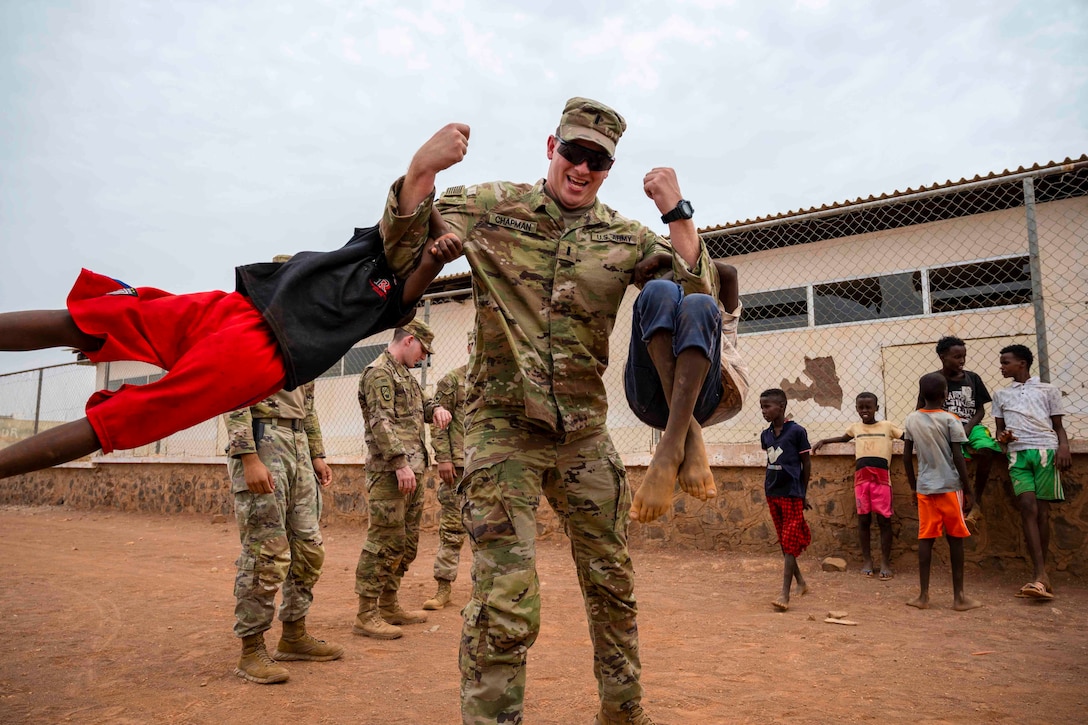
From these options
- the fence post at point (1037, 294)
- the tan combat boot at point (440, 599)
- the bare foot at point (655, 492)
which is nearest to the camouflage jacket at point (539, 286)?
the bare foot at point (655, 492)

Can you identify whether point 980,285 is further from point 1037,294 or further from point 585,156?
point 585,156

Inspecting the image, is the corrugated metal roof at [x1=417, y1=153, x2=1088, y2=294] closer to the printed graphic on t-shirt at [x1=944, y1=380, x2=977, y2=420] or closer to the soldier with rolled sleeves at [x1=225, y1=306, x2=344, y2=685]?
the printed graphic on t-shirt at [x1=944, y1=380, x2=977, y2=420]

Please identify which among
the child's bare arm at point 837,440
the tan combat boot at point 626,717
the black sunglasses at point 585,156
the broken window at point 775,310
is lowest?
the tan combat boot at point 626,717

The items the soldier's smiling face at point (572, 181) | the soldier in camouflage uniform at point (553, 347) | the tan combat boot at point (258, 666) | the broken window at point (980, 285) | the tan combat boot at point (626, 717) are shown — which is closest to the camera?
the soldier in camouflage uniform at point (553, 347)

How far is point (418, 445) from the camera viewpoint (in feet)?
19.5

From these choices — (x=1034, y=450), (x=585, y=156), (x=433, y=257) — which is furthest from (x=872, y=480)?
(x=433, y=257)

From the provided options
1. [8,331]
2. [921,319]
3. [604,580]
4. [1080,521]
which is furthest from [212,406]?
[921,319]

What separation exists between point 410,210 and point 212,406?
0.97 metres

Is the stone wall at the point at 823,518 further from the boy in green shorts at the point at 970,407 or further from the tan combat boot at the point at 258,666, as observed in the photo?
the tan combat boot at the point at 258,666

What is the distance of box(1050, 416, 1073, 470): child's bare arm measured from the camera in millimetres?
6051

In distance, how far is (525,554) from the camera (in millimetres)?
2504

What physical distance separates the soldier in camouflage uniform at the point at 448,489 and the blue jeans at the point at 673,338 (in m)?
3.05

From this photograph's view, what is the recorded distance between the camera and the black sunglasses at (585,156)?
287cm

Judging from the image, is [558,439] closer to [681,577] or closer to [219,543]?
[681,577]
